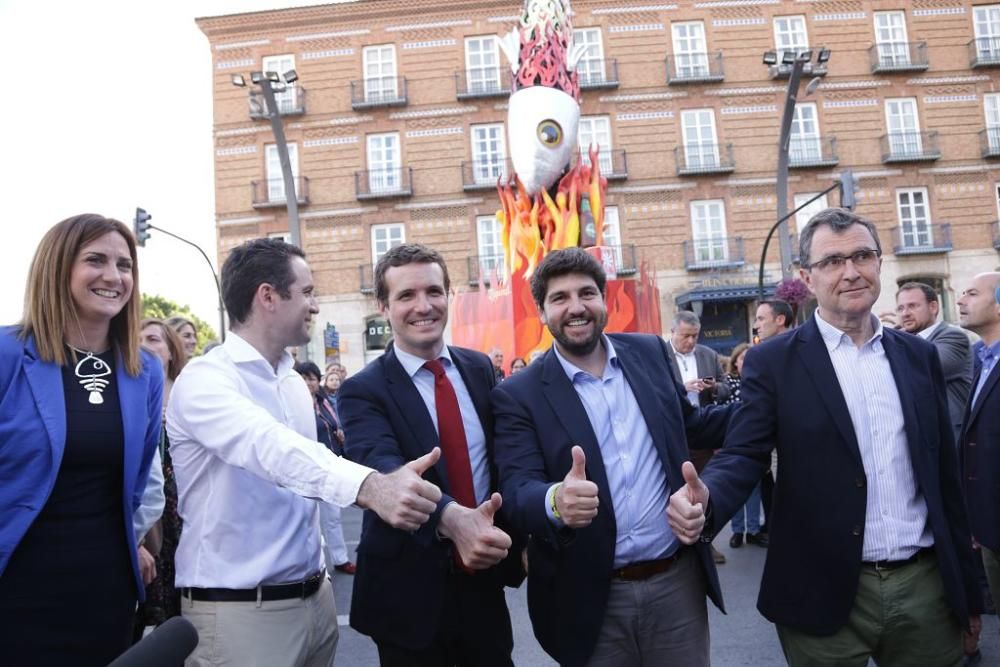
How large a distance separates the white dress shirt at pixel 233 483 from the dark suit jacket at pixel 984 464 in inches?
119

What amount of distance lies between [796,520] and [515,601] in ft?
10.6

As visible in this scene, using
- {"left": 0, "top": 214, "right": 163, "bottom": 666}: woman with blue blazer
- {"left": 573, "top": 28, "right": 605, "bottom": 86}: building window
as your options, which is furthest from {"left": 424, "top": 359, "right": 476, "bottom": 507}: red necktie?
{"left": 573, "top": 28, "right": 605, "bottom": 86}: building window

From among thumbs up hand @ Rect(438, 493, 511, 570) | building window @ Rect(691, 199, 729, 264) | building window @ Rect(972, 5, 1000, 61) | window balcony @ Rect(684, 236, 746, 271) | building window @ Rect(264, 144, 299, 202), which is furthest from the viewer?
building window @ Rect(972, 5, 1000, 61)

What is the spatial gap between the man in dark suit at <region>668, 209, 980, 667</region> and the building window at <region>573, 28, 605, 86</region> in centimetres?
2371

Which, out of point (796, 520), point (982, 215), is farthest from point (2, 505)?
point (982, 215)

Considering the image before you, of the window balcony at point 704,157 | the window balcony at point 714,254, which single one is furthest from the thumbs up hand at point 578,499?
A: the window balcony at point 704,157

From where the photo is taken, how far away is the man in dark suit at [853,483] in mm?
2291

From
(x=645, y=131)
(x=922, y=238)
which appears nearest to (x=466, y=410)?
(x=645, y=131)

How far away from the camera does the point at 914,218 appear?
80.9 ft

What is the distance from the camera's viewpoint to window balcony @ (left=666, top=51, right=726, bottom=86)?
24547mm

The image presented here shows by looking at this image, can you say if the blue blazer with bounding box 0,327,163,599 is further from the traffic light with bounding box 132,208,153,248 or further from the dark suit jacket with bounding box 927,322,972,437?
the traffic light with bounding box 132,208,153,248

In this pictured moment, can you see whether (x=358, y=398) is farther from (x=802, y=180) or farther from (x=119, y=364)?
(x=802, y=180)

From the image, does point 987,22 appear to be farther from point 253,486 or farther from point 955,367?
point 253,486

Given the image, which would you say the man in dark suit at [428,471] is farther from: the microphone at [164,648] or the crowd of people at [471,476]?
the microphone at [164,648]
